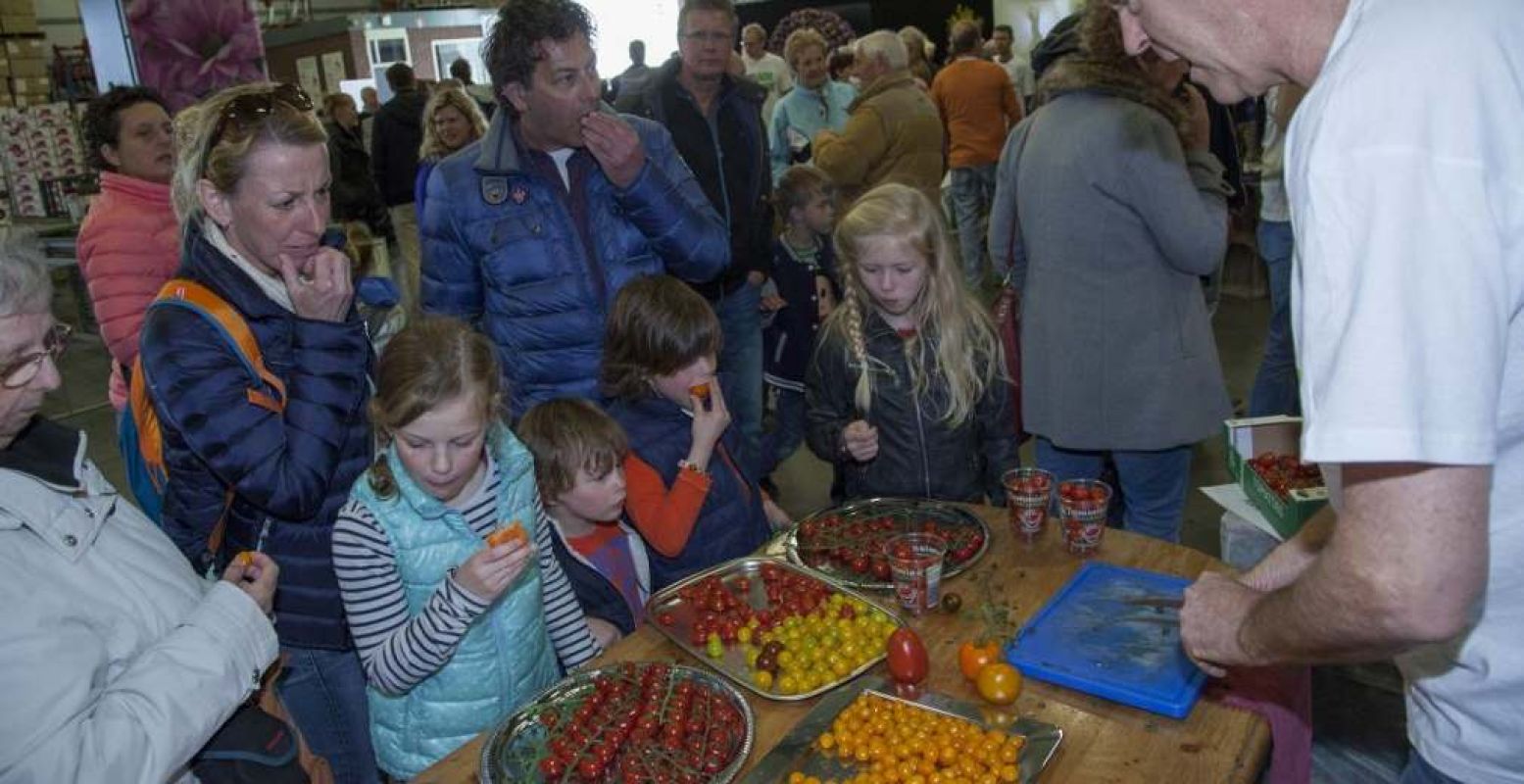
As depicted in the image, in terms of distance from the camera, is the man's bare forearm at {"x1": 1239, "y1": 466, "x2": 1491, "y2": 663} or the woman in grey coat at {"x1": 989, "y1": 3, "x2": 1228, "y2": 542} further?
the woman in grey coat at {"x1": 989, "y1": 3, "x2": 1228, "y2": 542}

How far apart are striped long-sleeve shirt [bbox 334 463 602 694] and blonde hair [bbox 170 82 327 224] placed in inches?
23.9

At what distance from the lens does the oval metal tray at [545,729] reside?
145 centimetres

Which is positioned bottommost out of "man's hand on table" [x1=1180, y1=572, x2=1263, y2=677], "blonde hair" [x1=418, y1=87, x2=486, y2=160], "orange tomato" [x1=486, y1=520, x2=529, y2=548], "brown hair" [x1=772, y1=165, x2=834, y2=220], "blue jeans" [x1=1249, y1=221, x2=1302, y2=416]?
"blue jeans" [x1=1249, y1=221, x2=1302, y2=416]

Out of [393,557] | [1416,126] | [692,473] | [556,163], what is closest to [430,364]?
[393,557]

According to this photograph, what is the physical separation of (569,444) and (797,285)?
2271 mm

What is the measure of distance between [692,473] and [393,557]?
2.22 feet

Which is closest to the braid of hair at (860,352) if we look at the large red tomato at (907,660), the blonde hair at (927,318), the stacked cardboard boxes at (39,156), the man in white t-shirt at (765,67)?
the blonde hair at (927,318)

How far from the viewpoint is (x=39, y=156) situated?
796 centimetres

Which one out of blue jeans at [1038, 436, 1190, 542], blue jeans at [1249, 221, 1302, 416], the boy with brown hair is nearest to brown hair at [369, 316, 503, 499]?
the boy with brown hair

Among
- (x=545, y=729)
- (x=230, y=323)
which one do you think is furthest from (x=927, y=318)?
(x=230, y=323)

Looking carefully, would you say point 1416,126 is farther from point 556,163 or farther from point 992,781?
point 556,163

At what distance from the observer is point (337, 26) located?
11.6m

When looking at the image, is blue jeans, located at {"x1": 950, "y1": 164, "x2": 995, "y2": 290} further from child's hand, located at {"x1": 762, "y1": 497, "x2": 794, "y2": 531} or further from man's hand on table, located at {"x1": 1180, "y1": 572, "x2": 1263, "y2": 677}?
man's hand on table, located at {"x1": 1180, "y1": 572, "x2": 1263, "y2": 677}

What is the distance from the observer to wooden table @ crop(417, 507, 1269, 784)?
138 cm
